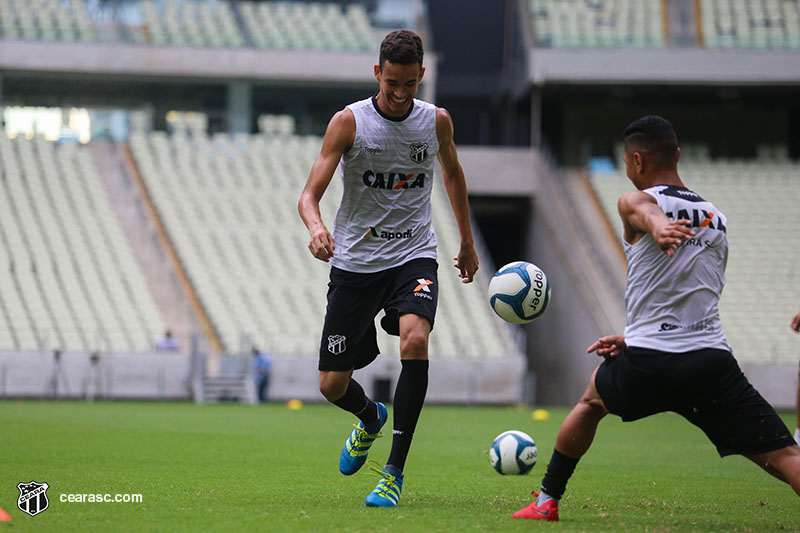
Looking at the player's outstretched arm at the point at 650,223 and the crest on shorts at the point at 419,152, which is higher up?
the crest on shorts at the point at 419,152

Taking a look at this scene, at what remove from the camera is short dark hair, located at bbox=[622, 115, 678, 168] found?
523 centimetres

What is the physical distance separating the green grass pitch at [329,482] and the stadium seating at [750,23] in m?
18.3

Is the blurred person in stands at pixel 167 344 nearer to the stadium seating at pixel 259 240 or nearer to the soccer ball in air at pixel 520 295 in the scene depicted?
the stadium seating at pixel 259 240

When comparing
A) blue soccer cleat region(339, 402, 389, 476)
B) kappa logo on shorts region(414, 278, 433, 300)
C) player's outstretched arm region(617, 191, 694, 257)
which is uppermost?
player's outstretched arm region(617, 191, 694, 257)

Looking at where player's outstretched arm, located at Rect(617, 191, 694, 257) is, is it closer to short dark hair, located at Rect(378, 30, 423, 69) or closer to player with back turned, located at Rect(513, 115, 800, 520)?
player with back turned, located at Rect(513, 115, 800, 520)

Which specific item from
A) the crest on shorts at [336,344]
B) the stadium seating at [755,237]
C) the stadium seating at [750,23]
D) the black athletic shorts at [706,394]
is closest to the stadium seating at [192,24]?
the stadium seating at [755,237]

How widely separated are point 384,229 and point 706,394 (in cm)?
221

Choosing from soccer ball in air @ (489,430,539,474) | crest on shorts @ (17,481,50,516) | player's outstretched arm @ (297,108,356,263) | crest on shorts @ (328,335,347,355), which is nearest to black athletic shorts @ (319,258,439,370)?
crest on shorts @ (328,335,347,355)

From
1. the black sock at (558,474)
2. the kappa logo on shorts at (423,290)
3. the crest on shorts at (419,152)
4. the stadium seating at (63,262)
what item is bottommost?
the stadium seating at (63,262)

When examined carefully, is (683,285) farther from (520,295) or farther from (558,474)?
(520,295)

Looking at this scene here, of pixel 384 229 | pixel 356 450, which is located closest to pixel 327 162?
pixel 384 229

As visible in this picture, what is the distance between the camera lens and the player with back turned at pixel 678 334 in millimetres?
5031

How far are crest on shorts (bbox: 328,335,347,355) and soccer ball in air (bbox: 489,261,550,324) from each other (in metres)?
0.91

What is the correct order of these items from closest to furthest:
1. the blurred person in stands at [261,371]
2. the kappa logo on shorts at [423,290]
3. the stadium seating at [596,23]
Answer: the kappa logo on shorts at [423,290]
the blurred person in stands at [261,371]
the stadium seating at [596,23]
